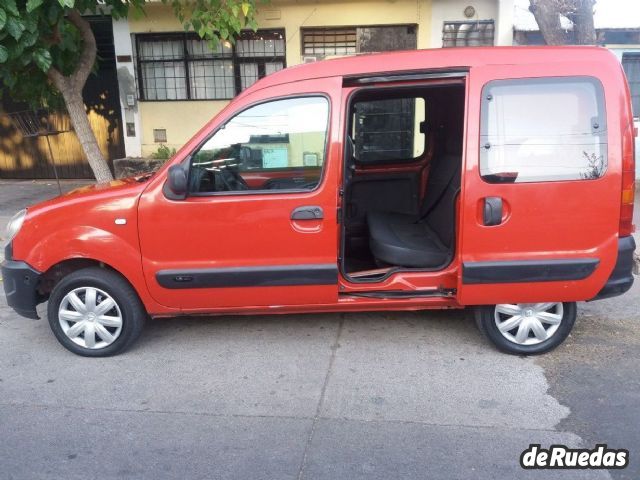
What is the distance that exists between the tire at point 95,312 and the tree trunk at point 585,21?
5981mm

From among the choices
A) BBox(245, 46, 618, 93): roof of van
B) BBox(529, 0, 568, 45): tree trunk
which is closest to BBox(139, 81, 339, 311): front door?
BBox(245, 46, 618, 93): roof of van

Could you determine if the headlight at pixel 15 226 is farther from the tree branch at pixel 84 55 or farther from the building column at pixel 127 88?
the building column at pixel 127 88

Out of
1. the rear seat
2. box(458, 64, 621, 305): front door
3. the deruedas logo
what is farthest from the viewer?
the rear seat

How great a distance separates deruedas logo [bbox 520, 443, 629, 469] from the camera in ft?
9.01

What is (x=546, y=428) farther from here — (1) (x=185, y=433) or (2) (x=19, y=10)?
(2) (x=19, y=10)

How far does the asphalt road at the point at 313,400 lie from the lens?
2807 mm

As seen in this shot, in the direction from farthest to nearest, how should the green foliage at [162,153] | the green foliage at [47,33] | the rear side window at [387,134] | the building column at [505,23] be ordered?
the green foliage at [162,153] → the building column at [505,23] → the green foliage at [47,33] → the rear side window at [387,134]

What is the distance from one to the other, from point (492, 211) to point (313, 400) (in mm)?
1665

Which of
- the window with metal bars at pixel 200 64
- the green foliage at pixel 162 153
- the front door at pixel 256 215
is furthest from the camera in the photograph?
the green foliage at pixel 162 153

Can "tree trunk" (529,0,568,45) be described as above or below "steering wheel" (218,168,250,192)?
above

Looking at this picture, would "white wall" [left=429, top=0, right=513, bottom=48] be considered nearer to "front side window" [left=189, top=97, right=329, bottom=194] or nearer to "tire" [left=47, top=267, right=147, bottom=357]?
"front side window" [left=189, top=97, right=329, bottom=194]

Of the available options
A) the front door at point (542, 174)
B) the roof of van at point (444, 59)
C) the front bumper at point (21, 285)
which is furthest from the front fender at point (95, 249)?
the front door at point (542, 174)

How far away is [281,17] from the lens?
988cm

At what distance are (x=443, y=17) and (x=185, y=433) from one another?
28.8ft
